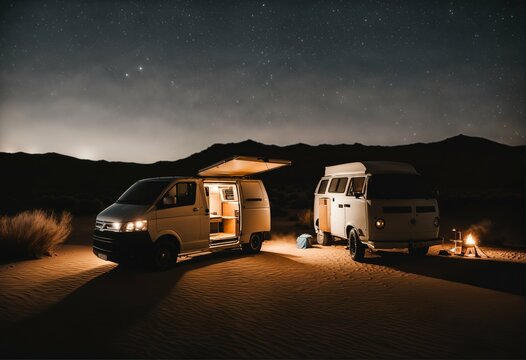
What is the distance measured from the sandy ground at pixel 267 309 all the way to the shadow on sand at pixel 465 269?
0.10ft

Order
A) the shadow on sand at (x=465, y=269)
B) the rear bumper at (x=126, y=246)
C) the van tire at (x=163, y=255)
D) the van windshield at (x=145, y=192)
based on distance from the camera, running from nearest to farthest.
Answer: the shadow on sand at (x=465, y=269), the rear bumper at (x=126, y=246), the van tire at (x=163, y=255), the van windshield at (x=145, y=192)

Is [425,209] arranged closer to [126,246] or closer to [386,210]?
[386,210]

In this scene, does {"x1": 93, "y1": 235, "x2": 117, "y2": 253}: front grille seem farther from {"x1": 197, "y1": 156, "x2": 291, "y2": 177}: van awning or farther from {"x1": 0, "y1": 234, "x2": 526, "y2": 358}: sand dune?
{"x1": 197, "y1": 156, "x2": 291, "y2": 177}: van awning

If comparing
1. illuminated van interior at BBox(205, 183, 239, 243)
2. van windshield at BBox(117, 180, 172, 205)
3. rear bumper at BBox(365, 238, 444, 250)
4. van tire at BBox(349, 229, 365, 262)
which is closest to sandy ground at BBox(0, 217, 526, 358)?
van tire at BBox(349, 229, 365, 262)

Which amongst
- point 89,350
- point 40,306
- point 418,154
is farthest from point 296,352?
point 418,154

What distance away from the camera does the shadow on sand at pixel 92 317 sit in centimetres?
504

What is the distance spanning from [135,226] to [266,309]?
158 inches

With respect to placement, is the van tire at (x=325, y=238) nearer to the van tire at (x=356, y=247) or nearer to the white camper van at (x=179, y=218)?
the white camper van at (x=179, y=218)

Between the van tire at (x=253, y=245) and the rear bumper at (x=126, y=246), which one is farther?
the van tire at (x=253, y=245)

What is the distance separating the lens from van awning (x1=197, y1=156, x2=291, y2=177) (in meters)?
10.9

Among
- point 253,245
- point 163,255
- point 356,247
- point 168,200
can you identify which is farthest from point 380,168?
point 163,255

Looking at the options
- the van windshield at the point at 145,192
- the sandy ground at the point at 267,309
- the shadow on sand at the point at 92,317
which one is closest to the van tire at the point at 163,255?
the shadow on sand at the point at 92,317

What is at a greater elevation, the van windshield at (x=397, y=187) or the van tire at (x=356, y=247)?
the van windshield at (x=397, y=187)

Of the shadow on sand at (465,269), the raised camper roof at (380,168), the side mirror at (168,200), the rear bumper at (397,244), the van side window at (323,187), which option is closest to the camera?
the shadow on sand at (465,269)
